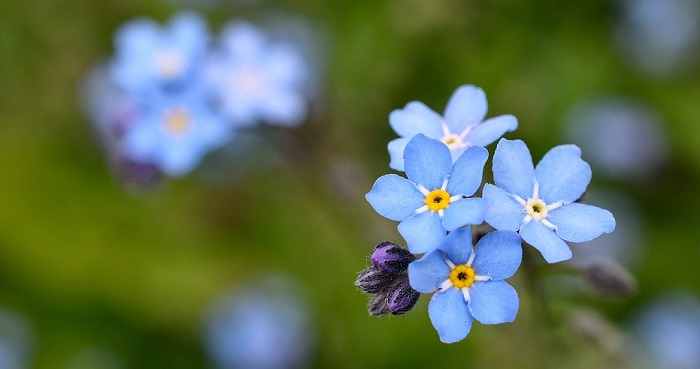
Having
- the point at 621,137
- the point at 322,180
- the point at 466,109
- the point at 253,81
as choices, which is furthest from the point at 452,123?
the point at 621,137

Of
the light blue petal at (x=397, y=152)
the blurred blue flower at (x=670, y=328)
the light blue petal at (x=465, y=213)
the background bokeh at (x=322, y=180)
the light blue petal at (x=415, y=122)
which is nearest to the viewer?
the light blue petal at (x=465, y=213)

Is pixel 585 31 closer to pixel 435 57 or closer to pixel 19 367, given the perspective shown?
pixel 435 57

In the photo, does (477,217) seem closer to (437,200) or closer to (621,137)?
(437,200)

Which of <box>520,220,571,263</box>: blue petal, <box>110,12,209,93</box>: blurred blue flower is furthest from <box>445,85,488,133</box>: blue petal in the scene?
<box>110,12,209,93</box>: blurred blue flower

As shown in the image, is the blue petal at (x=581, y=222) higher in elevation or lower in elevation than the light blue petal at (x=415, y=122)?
lower

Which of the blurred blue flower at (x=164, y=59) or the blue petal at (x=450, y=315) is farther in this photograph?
the blurred blue flower at (x=164, y=59)

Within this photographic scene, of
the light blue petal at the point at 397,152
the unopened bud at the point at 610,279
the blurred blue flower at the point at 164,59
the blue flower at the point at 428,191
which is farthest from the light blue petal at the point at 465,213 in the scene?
the blurred blue flower at the point at 164,59

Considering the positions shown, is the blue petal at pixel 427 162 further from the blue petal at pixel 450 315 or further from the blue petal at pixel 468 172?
the blue petal at pixel 450 315
